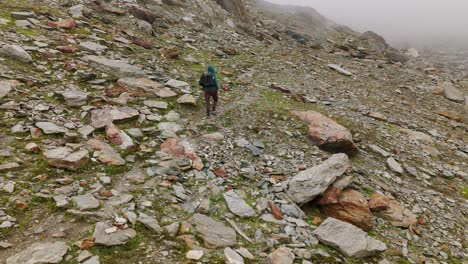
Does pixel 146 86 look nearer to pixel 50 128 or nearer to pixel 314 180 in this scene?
pixel 50 128

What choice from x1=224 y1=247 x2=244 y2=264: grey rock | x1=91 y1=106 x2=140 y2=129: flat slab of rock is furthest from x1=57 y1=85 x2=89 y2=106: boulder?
x1=224 y1=247 x2=244 y2=264: grey rock

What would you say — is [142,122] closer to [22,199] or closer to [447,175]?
[22,199]

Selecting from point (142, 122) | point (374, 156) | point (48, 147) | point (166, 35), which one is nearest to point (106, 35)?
point (166, 35)

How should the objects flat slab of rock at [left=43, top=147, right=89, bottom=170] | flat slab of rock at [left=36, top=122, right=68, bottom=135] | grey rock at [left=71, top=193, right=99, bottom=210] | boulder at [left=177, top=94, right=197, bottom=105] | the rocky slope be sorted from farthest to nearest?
1. boulder at [left=177, top=94, right=197, bottom=105]
2. flat slab of rock at [left=36, top=122, right=68, bottom=135]
3. flat slab of rock at [left=43, top=147, right=89, bottom=170]
4. grey rock at [left=71, top=193, right=99, bottom=210]
5. the rocky slope

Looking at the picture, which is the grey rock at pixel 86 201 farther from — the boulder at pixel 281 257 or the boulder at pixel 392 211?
the boulder at pixel 392 211

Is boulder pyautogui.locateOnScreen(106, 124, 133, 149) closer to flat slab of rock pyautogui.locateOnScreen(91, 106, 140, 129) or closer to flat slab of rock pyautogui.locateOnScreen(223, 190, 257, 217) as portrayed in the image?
flat slab of rock pyautogui.locateOnScreen(91, 106, 140, 129)

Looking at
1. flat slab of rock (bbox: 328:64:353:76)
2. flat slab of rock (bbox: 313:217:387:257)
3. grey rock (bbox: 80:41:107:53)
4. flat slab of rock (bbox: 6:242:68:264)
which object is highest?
flat slab of rock (bbox: 328:64:353:76)

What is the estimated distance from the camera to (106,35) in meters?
19.4

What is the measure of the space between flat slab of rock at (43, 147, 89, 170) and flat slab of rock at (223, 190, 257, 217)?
426 centimetres

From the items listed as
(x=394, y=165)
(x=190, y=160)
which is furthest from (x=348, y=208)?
(x=190, y=160)

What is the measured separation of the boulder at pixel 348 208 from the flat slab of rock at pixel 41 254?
741cm

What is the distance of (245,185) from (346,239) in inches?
135

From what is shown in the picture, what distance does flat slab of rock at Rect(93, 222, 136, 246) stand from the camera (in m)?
6.92

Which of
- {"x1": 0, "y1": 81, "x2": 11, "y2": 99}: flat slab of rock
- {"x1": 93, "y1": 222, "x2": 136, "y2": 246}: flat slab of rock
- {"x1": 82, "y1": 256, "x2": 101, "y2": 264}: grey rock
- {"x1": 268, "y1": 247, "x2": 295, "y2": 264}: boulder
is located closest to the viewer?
{"x1": 82, "y1": 256, "x2": 101, "y2": 264}: grey rock
